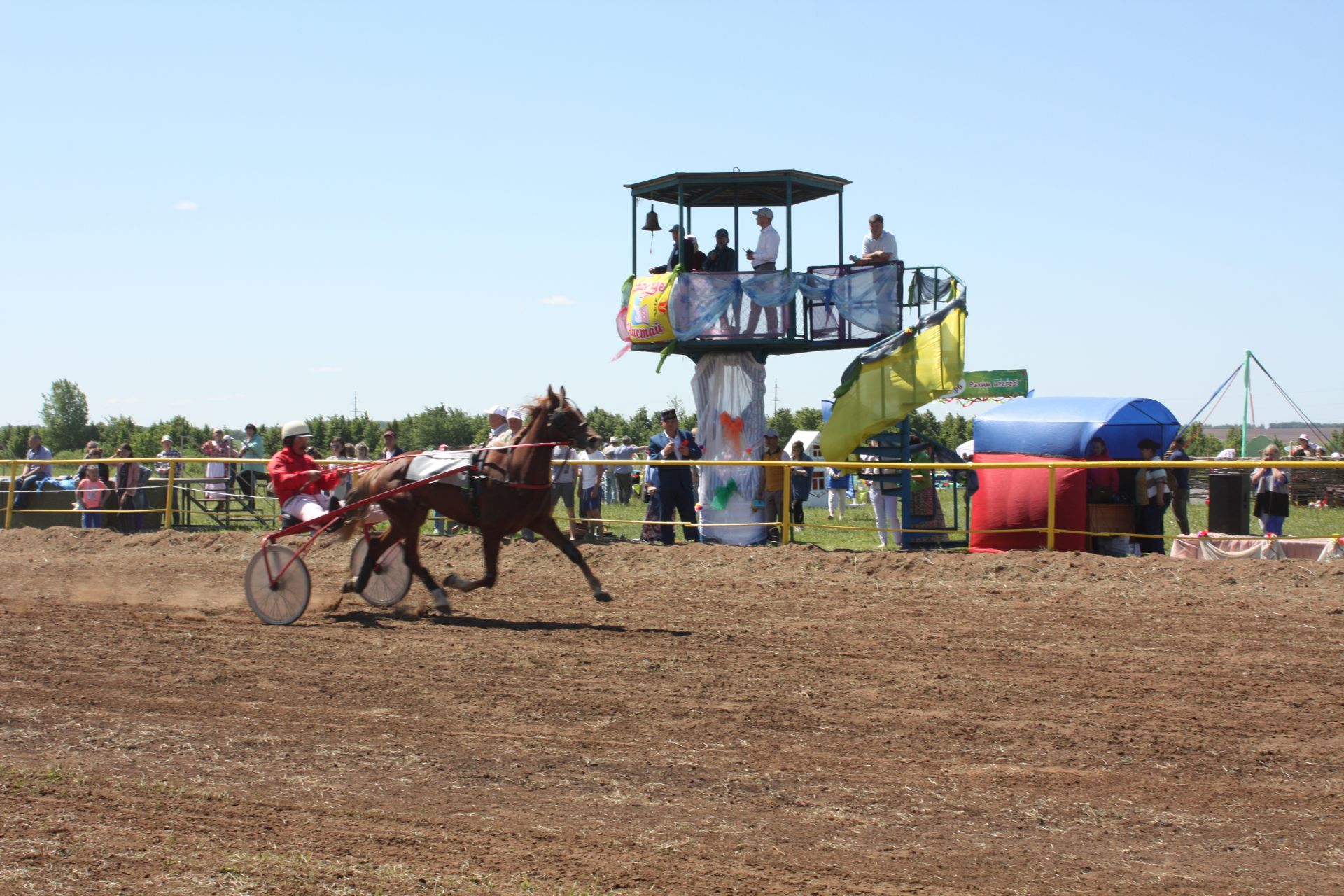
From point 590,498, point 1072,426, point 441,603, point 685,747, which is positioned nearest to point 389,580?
point 441,603

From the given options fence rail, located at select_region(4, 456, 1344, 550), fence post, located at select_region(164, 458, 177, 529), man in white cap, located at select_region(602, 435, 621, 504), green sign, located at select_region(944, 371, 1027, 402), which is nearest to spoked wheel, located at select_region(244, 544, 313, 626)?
fence rail, located at select_region(4, 456, 1344, 550)

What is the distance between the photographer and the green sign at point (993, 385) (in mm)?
54562

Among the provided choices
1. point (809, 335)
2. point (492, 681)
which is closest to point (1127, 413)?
point (809, 335)

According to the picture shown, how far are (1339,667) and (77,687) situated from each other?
873 cm

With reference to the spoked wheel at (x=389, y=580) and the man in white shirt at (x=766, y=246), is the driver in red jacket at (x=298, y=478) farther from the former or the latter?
the man in white shirt at (x=766, y=246)

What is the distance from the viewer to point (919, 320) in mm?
18562

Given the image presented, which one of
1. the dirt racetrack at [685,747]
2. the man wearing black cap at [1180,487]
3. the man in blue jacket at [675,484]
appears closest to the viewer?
the dirt racetrack at [685,747]

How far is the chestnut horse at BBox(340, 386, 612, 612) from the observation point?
11773mm

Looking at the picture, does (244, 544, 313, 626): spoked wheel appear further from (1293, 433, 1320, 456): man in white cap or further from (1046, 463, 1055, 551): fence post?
(1293, 433, 1320, 456): man in white cap

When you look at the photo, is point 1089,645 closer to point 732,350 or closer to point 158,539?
Result: point 732,350

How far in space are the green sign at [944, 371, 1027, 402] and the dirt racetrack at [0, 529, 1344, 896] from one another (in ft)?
139

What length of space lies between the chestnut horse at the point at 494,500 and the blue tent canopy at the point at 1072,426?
7969 mm

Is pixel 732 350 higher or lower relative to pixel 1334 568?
higher

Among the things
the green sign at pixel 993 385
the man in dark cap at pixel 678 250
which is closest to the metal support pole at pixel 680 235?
the man in dark cap at pixel 678 250
